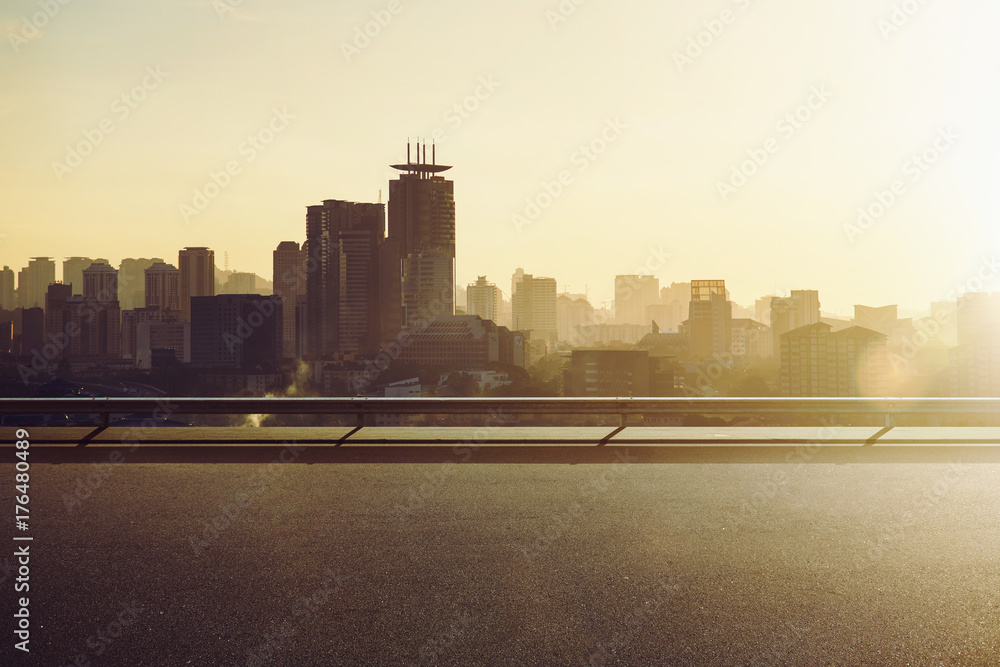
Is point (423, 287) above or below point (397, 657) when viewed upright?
above

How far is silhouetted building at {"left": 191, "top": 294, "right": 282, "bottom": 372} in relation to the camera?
4769 centimetres

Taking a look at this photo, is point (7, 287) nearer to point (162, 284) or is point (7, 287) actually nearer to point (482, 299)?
point (162, 284)

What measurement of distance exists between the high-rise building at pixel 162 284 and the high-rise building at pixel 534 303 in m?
60.7

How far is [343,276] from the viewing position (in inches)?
4688

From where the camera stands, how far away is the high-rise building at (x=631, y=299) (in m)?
145

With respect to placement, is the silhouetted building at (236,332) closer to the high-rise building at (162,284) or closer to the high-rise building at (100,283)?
the high-rise building at (100,283)

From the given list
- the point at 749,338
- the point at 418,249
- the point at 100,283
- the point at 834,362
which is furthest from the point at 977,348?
the point at 418,249

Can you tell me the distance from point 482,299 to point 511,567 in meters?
133

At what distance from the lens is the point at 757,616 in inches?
183

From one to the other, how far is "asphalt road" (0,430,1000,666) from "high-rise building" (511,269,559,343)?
112 meters

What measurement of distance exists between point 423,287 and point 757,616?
432ft

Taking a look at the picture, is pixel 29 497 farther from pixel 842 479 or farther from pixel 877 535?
pixel 842 479

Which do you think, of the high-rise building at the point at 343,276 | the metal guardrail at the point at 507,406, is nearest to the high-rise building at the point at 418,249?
the high-rise building at the point at 343,276

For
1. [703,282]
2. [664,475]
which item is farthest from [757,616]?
[703,282]
